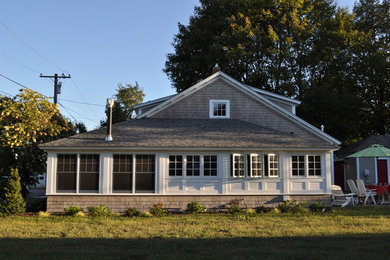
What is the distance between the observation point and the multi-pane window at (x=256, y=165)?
15891 millimetres

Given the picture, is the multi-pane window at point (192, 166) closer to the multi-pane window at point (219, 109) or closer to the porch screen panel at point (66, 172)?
the multi-pane window at point (219, 109)

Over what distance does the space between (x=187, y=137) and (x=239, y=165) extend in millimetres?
2423

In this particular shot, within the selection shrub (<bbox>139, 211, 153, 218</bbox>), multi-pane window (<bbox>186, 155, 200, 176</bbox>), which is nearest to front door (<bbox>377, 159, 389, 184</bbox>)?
multi-pane window (<bbox>186, 155, 200, 176</bbox>)

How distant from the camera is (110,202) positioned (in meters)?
15.4

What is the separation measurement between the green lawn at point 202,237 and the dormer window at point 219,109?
5.99 m

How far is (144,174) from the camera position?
619 inches

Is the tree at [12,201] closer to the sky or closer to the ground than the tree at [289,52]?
closer to the ground

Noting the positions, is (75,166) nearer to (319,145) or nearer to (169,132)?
(169,132)

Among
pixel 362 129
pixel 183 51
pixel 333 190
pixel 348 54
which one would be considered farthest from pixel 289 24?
pixel 333 190

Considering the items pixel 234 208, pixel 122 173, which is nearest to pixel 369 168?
pixel 234 208

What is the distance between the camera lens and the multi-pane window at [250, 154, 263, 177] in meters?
15.9

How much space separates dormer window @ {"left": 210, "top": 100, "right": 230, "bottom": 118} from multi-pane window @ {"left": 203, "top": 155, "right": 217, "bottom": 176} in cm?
367

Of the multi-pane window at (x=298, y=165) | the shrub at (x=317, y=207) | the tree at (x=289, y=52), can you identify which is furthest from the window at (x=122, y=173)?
the tree at (x=289, y=52)

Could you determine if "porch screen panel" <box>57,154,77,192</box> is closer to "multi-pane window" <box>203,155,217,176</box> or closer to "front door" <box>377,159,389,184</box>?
"multi-pane window" <box>203,155,217,176</box>
